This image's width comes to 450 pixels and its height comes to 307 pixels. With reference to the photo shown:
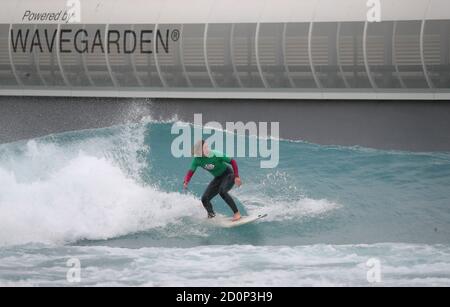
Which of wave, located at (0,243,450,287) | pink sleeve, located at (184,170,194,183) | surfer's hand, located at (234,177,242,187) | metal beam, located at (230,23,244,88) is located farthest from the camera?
metal beam, located at (230,23,244,88)

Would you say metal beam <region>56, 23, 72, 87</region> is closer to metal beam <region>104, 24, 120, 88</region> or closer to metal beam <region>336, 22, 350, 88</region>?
metal beam <region>104, 24, 120, 88</region>

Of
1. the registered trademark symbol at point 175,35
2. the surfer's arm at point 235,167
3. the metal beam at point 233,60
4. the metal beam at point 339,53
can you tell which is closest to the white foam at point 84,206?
the surfer's arm at point 235,167

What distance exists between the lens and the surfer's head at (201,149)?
21828mm

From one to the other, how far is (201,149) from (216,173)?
0.46 meters

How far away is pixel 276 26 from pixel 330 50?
3.20 ft

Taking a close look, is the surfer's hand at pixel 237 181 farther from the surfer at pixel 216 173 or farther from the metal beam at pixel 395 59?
the metal beam at pixel 395 59

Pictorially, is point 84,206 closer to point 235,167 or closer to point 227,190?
point 227,190

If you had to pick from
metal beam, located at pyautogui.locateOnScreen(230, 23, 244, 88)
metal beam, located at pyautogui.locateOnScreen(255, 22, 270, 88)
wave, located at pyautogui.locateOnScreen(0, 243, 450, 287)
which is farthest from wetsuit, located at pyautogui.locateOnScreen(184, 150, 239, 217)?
metal beam, located at pyautogui.locateOnScreen(255, 22, 270, 88)

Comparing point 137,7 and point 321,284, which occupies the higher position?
point 137,7

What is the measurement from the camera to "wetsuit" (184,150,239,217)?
2175 centimetres

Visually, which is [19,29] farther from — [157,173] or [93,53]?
[157,173]

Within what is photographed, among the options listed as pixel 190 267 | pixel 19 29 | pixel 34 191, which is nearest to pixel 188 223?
pixel 190 267

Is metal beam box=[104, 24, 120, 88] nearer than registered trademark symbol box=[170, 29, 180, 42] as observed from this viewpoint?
No
